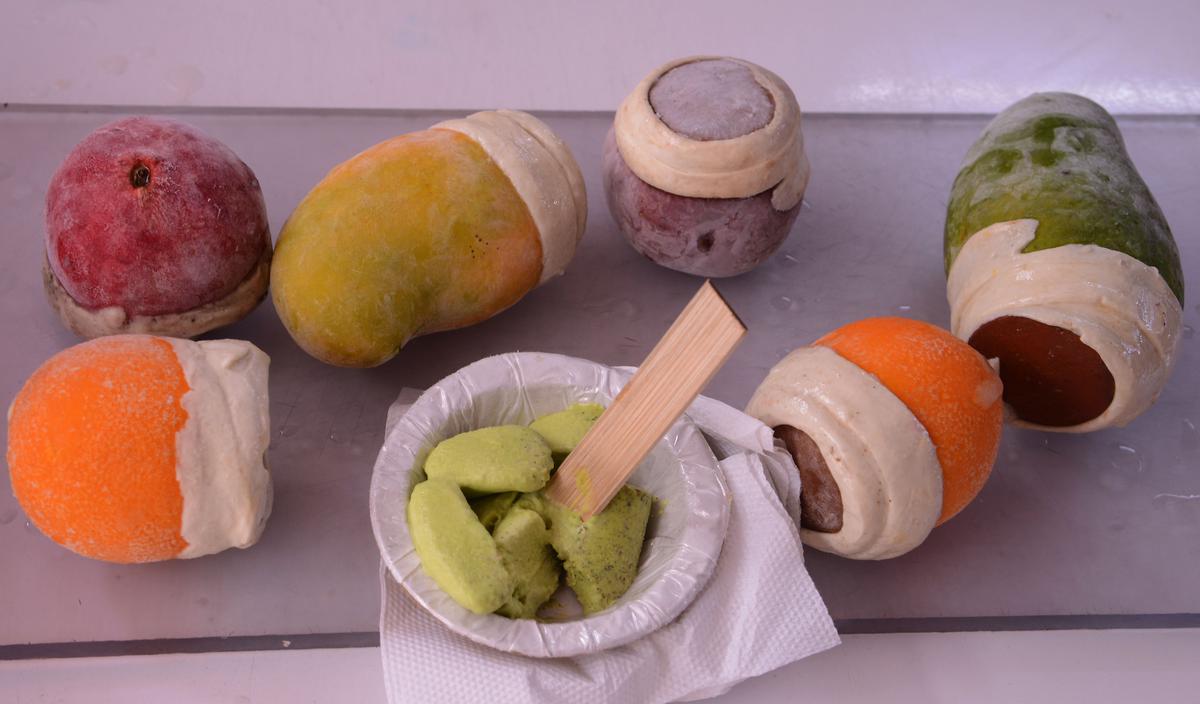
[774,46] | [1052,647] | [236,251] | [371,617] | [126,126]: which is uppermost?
[126,126]

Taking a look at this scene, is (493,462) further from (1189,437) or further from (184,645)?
(1189,437)

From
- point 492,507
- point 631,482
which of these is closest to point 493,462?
point 492,507

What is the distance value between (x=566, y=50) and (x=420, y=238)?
2.27ft

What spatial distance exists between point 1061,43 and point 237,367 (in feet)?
4.61

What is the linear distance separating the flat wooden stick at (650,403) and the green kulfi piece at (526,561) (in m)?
0.04

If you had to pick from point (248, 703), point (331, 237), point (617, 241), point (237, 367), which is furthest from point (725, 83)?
point (248, 703)

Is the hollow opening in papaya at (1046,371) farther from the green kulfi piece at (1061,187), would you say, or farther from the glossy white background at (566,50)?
the glossy white background at (566,50)

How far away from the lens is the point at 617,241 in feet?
4.36

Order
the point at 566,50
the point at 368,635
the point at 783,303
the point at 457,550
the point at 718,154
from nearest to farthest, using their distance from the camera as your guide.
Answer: the point at 457,550
the point at 368,635
the point at 718,154
the point at 783,303
the point at 566,50

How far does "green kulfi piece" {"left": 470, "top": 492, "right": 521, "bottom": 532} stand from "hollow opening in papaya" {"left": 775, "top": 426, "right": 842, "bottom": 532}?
Answer: 260 millimetres

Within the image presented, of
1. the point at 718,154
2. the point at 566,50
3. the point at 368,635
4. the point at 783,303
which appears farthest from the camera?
the point at 566,50

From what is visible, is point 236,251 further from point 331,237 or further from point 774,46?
point 774,46

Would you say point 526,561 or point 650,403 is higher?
point 650,403

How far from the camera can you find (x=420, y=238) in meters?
1.06
